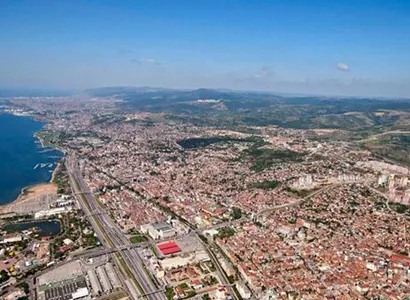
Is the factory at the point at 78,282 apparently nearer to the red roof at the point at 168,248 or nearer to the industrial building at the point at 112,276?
the industrial building at the point at 112,276

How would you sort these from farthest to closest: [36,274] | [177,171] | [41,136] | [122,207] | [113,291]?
[41,136] < [177,171] < [122,207] < [36,274] < [113,291]

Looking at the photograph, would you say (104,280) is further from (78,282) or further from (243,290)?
(243,290)

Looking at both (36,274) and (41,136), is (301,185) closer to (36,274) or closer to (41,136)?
(36,274)

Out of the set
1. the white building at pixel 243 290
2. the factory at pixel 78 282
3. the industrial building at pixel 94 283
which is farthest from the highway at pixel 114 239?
the white building at pixel 243 290

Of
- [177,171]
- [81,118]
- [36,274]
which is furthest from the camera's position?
[81,118]

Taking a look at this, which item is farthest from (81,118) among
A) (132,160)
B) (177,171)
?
(177,171)

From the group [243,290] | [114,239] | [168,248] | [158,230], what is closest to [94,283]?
[168,248]

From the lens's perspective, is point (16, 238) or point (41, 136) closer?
point (16, 238)
